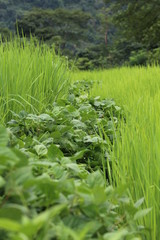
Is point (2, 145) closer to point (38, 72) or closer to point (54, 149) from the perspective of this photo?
point (54, 149)

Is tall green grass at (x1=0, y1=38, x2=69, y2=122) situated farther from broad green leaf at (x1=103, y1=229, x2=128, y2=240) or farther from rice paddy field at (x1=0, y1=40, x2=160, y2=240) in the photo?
broad green leaf at (x1=103, y1=229, x2=128, y2=240)

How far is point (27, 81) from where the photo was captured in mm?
1949

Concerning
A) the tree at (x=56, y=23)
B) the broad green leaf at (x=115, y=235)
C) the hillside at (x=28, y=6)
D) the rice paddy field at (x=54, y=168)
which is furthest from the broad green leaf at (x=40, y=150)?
the hillside at (x=28, y=6)

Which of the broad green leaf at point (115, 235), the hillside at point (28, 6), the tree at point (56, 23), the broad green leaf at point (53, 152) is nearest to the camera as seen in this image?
the broad green leaf at point (115, 235)

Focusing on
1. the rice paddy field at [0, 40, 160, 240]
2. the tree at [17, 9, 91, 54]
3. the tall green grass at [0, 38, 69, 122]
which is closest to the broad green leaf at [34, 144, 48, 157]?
the rice paddy field at [0, 40, 160, 240]

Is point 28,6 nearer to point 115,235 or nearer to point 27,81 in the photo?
point 27,81

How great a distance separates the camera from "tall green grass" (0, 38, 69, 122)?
1.77m

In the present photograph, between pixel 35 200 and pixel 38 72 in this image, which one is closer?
pixel 35 200

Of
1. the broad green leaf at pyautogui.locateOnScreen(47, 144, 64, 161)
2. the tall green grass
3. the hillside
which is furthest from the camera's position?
the hillside

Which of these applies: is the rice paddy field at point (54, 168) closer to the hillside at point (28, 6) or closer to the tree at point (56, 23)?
the tree at point (56, 23)

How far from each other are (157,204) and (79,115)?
799 mm

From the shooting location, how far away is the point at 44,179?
42 centimetres

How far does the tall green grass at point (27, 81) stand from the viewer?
1.77 meters

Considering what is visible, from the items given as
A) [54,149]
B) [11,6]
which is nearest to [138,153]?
[54,149]
